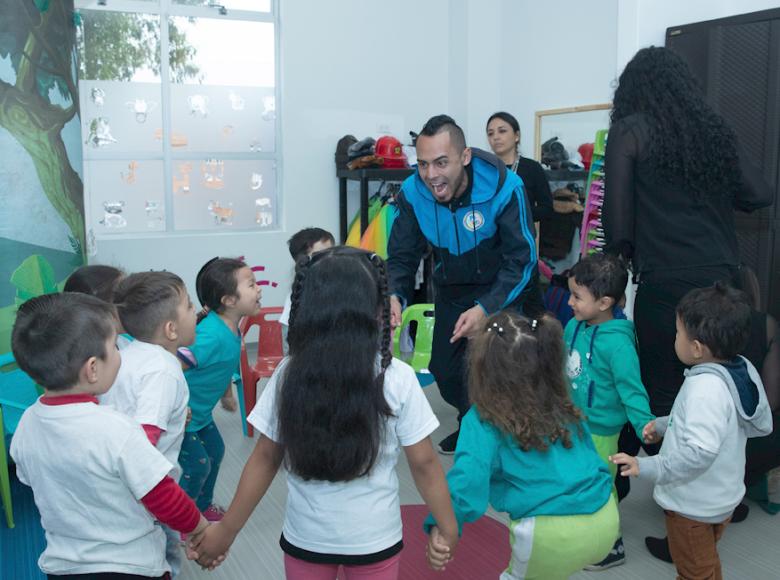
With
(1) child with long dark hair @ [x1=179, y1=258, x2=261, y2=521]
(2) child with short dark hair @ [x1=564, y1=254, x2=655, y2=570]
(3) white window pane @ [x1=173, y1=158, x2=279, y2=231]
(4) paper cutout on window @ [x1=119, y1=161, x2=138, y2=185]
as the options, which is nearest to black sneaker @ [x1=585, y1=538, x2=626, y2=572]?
(2) child with short dark hair @ [x1=564, y1=254, x2=655, y2=570]

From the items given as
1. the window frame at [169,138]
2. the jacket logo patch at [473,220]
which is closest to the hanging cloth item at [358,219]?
the window frame at [169,138]

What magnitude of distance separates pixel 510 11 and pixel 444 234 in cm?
393

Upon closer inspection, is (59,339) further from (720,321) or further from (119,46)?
(119,46)

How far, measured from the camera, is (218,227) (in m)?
6.17

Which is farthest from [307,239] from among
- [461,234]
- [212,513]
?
[212,513]

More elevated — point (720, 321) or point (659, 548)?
point (720, 321)

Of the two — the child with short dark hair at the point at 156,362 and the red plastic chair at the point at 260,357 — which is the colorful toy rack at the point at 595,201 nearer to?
the red plastic chair at the point at 260,357

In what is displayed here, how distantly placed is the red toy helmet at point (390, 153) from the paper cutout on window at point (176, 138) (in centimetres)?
150

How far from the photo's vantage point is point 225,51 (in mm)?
5984

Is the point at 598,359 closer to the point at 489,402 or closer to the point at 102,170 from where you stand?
the point at 489,402

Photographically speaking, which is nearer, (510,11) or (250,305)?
(250,305)

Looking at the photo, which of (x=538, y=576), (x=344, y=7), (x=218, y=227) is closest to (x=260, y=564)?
(x=538, y=576)

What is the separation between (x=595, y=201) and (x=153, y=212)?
332 cm

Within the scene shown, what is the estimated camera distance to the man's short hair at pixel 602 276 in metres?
2.63
